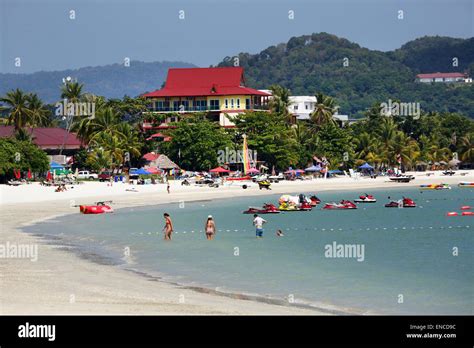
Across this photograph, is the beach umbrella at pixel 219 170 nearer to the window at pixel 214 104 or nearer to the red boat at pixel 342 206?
the window at pixel 214 104

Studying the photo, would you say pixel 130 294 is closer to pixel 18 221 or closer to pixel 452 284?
pixel 452 284

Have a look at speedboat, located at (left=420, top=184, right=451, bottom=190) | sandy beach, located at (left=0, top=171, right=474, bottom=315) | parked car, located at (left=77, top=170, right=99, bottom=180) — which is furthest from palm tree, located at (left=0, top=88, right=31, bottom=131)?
sandy beach, located at (left=0, top=171, right=474, bottom=315)

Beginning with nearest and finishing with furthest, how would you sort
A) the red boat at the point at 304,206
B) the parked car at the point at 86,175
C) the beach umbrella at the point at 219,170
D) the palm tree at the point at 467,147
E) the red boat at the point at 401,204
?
the red boat at the point at 304,206 → the red boat at the point at 401,204 → the beach umbrella at the point at 219,170 → the parked car at the point at 86,175 → the palm tree at the point at 467,147

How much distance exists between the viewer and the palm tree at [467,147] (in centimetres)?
14488

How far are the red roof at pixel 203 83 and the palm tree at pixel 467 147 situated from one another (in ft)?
126

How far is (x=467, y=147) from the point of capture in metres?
146

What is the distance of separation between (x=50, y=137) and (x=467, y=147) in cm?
6943

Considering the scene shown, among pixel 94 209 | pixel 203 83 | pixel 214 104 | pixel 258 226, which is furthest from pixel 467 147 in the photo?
pixel 258 226

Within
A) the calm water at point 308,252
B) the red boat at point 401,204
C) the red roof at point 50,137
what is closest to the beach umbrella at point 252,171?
the red roof at point 50,137

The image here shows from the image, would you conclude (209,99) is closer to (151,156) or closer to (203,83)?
(203,83)

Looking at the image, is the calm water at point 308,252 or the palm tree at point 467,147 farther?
the palm tree at point 467,147

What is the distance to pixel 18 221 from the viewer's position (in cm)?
5297

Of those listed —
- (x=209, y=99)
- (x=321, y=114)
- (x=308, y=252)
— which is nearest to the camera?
(x=308, y=252)

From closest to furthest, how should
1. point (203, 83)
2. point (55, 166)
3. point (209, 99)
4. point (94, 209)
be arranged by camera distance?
point (94, 209)
point (55, 166)
point (209, 99)
point (203, 83)
